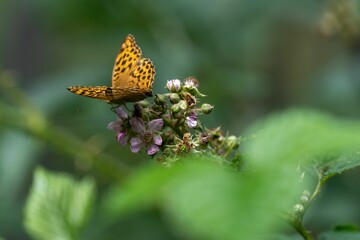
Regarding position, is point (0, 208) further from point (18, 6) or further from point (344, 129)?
point (344, 129)

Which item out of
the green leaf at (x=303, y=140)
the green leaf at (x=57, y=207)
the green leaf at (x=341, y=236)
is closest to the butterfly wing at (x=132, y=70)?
the green leaf at (x=57, y=207)

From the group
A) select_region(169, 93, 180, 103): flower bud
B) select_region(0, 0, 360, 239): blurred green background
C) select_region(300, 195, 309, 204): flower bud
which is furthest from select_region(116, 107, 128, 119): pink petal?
select_region(0, 0, 360, 239): blurred green background

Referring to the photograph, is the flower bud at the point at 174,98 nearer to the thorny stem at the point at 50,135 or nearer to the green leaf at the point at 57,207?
the green leaf at the point at 57,207

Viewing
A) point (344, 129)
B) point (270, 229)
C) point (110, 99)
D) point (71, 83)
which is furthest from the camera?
point (71, 83)

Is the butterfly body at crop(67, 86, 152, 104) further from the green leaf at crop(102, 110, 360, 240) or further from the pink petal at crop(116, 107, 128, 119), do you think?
the green leaf at crop(102, 110, 360, 240)

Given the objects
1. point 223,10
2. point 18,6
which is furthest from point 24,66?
point 223,10

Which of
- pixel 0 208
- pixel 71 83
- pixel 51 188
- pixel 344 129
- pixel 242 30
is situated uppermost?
pixel 242 30

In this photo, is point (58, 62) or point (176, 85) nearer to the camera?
point (176, 85)
